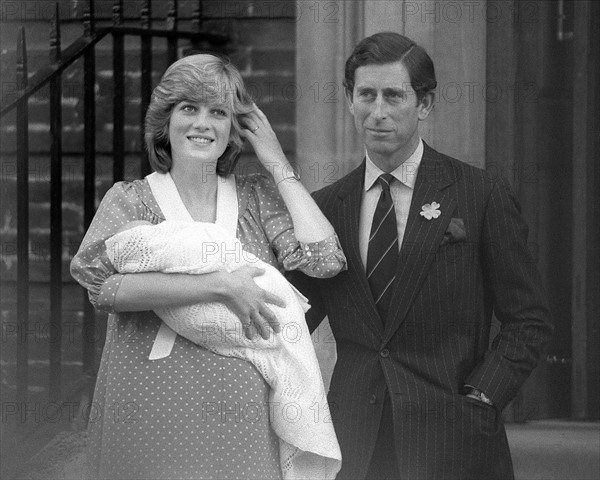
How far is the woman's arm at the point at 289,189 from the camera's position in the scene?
2.63m

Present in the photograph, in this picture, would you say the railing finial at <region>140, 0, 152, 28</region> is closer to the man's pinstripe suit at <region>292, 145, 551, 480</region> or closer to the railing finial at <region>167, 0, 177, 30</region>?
the railing finial at <region>167, 0, 177, 30</region>

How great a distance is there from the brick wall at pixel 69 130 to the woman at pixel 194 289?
1.53 metres

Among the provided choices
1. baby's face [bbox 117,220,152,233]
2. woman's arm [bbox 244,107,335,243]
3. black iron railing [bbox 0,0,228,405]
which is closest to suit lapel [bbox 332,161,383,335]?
woman's arm [bbox 244,107,335,243]

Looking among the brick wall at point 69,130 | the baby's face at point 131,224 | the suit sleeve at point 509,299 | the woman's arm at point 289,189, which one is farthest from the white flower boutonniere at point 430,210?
the brick wall at point 69,130

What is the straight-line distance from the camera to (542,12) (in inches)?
152

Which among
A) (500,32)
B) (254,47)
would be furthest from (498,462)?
(254,47)

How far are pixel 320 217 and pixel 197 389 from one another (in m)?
0.51

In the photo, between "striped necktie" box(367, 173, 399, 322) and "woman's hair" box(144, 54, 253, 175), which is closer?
"woman's hair" box(144, 54, 253, 175)

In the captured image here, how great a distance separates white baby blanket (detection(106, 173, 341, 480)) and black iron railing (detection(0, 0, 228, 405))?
3.82ft

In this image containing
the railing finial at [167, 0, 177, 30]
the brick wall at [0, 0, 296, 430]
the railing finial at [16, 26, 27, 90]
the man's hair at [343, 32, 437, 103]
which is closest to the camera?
the man's hair at [343, 32, 437, 103]

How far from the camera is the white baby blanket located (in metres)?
2.46

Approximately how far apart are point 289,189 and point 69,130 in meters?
1.94

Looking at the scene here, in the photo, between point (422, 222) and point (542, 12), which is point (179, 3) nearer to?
point (542, 12)

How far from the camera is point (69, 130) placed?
4367 millimetres
